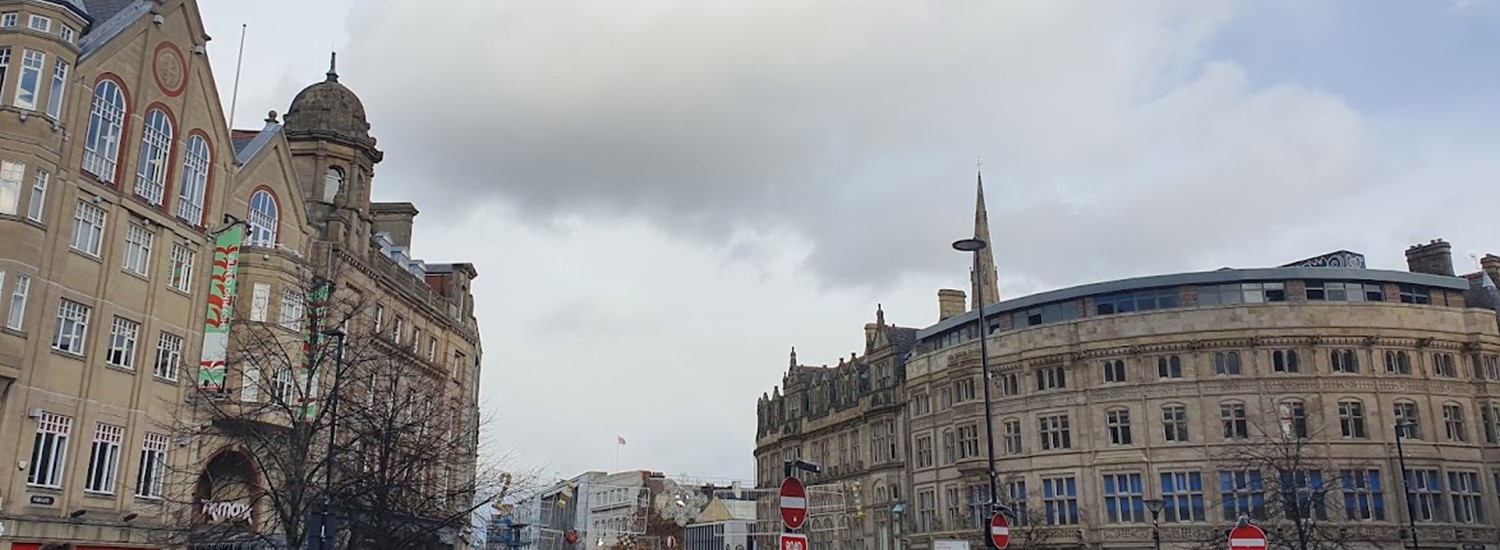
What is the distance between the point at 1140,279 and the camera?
52.6m

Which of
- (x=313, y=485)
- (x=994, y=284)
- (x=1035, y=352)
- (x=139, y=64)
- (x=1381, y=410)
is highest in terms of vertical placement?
(x=994, y=284)

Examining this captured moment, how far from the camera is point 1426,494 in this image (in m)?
47.7

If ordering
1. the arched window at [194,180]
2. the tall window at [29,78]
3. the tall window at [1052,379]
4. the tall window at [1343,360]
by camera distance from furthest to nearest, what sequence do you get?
the tall window at [1052,379] < the tall window at [1343,360] < the arched window at [194,180] < the tall window at [29,78]

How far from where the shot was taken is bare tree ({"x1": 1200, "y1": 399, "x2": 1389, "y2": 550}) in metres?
46.5

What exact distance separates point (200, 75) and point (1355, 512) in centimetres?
4811

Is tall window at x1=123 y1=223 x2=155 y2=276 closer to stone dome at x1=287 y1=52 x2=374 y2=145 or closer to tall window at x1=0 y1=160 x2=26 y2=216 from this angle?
tall window at x1=0 y1=160 x2=26 y2=216

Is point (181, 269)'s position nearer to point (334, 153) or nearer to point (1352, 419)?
point (334, 153)

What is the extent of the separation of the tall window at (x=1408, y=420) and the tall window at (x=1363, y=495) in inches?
86.3

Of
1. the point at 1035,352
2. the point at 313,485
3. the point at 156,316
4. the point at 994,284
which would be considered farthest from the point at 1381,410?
the point at 994,284

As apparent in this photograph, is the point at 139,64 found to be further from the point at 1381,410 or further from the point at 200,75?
the point at 1381,410

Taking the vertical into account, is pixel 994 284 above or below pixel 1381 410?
above

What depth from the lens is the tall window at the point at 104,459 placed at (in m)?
31.5

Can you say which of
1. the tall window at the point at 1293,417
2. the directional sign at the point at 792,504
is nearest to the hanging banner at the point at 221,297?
the directional sign at the point at 792,504

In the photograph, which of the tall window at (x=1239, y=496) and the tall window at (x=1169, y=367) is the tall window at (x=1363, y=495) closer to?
the tall window at (x=1239, y=496)
